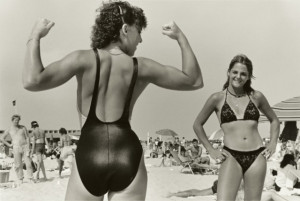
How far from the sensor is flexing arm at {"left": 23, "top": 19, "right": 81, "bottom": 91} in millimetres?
2139

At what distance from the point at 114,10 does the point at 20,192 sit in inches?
315

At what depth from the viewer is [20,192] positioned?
31.6ft

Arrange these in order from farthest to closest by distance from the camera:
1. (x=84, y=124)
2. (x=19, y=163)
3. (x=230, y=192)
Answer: (x=19, y=163), (x=230, y=192), (x=84, y=124)

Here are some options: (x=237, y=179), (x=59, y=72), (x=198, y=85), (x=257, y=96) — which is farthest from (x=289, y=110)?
(x=59, y=72)

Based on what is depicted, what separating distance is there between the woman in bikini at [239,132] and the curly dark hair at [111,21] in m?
2.51

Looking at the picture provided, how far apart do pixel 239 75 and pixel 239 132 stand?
0.57 metres

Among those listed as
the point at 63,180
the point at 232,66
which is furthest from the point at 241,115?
Answer: the point at 63,180

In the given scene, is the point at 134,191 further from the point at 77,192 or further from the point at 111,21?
the point at 111,21

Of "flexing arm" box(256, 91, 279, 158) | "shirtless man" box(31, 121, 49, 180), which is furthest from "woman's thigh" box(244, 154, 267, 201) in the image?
"shirtless man" box(31, 121, 49, 180)

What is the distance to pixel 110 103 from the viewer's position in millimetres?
2293

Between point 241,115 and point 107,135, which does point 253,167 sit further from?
point 107,135

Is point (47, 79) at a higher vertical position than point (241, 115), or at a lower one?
higher

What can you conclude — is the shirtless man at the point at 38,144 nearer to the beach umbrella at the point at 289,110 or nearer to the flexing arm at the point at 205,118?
the beach umbrella at the point at 289,110

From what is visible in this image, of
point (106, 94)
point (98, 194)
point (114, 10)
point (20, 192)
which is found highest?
point (114, 10)
